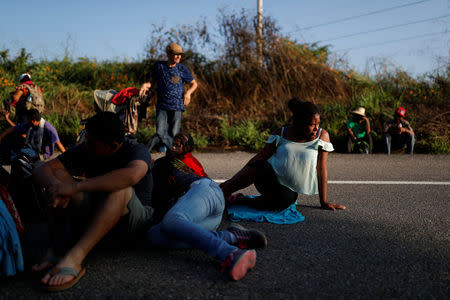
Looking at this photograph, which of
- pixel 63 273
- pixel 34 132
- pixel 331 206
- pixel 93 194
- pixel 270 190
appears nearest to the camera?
pixel 63 273

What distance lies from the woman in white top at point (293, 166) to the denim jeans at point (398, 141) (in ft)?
16.9

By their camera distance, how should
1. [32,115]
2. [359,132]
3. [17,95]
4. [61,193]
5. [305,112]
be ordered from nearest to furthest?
[61,193] → [305,112] → [32,115] → [17,95] → [359,132]

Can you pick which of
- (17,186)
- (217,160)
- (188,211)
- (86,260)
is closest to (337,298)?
(188,211)

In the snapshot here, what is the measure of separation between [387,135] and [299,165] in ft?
18.3

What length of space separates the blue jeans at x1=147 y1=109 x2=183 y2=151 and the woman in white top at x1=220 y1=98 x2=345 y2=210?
387cm

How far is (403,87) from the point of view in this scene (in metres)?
11.1

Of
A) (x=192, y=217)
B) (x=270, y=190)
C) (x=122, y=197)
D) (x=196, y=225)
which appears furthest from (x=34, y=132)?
(x=196, y=225)

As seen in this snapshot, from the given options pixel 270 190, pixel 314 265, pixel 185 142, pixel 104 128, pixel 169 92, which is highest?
pixel 169 92

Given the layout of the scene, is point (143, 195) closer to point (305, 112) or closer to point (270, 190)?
point (270, 190)

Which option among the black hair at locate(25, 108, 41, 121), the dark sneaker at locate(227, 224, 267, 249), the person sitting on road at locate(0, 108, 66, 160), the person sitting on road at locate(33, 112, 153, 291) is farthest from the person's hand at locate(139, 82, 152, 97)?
the dark sneaker at locate(227, 224, 267, 249)

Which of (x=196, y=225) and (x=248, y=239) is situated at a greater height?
(x=196, y=225)

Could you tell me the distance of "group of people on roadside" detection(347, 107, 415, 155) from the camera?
862 cm

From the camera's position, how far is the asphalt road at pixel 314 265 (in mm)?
2367

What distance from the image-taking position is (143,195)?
3037mm
